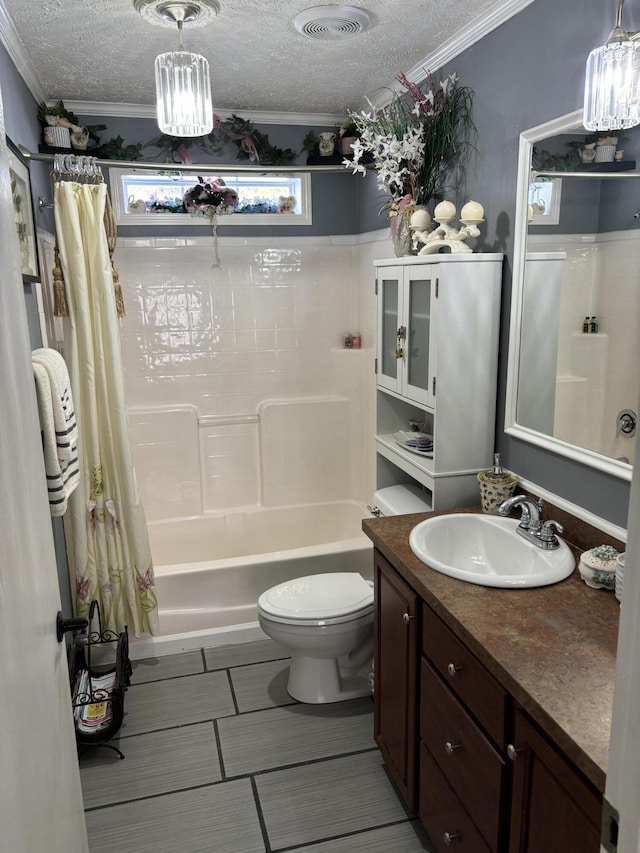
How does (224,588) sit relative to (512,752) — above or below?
below

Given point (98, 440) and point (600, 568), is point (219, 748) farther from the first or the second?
point (600, 568)

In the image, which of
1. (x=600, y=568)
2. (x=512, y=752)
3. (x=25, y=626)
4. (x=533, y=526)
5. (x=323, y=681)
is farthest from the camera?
(x=323, y=681)

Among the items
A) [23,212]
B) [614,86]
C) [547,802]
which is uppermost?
[614,86]

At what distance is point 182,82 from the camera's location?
211 cm

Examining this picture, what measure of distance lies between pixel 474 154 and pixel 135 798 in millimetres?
2649

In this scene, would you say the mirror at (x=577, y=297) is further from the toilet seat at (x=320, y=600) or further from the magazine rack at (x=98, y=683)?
the magazine rack at (x=98, y=683)

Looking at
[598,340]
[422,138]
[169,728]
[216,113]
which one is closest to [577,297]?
[598,340]

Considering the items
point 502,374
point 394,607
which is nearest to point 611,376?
point 502,374

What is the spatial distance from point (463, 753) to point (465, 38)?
242 centimetres

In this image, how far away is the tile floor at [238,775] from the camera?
2041mm

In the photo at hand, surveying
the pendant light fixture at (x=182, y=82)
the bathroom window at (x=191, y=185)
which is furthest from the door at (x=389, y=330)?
the bathroom window at (x=191, y=185)

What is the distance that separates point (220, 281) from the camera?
148 inches

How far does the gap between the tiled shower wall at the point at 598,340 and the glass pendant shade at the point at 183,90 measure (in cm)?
123

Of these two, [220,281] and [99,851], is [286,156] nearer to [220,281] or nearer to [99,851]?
[220,281]
